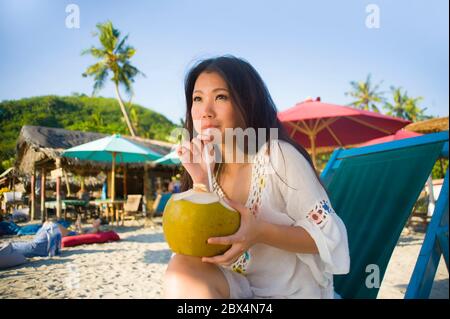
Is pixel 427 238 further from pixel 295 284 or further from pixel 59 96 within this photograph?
pixel 59 96

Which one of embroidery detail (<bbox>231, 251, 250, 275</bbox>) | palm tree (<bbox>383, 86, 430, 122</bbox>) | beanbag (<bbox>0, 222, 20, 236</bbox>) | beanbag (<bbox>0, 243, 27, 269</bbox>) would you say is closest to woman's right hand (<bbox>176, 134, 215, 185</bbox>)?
embroidery detail (<bbox>231, 251, 250, 275</bbox>)

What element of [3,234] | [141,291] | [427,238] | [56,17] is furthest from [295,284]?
[141,291]

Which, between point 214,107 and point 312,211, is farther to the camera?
point 214,107

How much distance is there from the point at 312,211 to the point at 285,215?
87mm

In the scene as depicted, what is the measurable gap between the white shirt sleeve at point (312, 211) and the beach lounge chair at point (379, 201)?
32.3 inches

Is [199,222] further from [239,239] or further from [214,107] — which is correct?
[214,107]

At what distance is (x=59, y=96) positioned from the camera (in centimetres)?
119

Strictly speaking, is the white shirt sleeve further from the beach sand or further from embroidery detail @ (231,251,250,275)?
the beach sand

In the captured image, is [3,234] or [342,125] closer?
[3,234]

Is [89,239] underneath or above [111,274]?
underneath

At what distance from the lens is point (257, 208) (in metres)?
0.86

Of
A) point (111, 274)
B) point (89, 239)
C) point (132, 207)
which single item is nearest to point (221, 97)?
point (111, 274)

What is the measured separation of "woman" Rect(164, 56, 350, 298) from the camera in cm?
73
